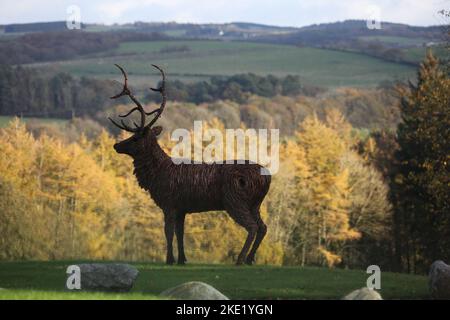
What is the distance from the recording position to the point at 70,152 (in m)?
69.3

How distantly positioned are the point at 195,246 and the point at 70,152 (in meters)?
15.6

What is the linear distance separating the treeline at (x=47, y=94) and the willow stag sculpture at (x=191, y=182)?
91.6 metres

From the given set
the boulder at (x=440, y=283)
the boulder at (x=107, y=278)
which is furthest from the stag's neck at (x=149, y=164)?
the boulder at (x=440, y=283)

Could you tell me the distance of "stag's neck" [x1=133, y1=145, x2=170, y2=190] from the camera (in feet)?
82.3

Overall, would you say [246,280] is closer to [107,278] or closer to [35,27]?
[107,278]

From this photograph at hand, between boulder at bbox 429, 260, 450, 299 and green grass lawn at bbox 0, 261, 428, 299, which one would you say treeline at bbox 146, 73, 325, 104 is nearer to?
green grass lawn at bbox 0, 261, 428, 299

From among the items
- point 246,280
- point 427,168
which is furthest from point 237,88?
point 246,280

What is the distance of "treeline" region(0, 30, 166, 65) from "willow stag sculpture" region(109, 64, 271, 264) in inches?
4266

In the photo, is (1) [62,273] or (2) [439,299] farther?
(1) [62,273]

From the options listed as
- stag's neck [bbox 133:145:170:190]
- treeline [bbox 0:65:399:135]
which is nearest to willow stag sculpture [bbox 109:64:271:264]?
stag's neck [bbox 133:145:170:190]

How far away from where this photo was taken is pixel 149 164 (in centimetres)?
2509

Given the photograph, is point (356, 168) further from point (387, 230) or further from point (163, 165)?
point (163, 165)

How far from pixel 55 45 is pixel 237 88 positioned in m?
35.9
